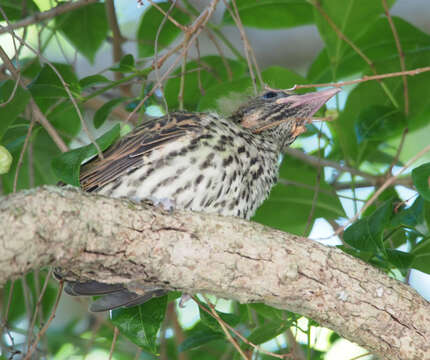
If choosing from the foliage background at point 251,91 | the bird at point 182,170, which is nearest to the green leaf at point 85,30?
the foliage background at point 251,91

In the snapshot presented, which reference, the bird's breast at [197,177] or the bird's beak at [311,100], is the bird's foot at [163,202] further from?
the bird's beak at [311,100]

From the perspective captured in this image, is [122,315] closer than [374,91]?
Yes

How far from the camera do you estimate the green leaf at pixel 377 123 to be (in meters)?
3.14

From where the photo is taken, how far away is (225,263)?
2066mm

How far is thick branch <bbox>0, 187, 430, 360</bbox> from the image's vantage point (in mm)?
1794

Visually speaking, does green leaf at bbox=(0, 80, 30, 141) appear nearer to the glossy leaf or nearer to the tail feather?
the tail feather

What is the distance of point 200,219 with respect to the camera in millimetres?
2086

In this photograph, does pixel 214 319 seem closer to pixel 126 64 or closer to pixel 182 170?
pixel 182 170

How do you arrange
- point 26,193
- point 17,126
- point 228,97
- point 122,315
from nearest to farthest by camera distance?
point 26,193, point 122,315, point 17,126, point 228,97

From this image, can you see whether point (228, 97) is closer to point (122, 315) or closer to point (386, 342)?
point (122, 315)

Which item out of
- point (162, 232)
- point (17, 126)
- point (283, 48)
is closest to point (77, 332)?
point (17, 126)

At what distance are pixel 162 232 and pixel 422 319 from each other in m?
0.90

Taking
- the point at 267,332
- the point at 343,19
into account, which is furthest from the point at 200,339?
the point at 343,19

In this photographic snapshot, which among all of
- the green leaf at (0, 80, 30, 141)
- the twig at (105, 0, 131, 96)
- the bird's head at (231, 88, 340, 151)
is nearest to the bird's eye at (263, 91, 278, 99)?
the bird's head at (231, 88, 340, 151)
